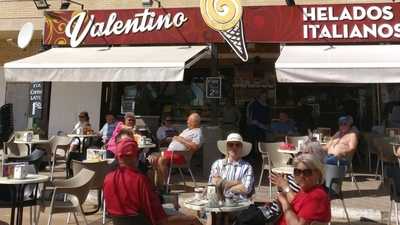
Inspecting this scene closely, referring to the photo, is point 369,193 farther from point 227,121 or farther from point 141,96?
point 141,96

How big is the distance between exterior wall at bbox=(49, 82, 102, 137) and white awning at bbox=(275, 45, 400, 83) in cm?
650

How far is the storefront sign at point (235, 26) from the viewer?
10.9 m

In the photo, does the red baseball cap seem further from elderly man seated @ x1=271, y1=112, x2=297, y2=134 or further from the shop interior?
the shop interior

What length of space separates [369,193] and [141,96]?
25.1 feet

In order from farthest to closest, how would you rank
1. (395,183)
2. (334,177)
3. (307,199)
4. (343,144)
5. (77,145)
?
(77,145)
(343,144)
(334,177)
(395,183)
(307,199)

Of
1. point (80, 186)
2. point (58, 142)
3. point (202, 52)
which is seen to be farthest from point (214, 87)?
point (80, 186)

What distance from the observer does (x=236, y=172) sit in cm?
606

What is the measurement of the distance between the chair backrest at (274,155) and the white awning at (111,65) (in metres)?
1.98

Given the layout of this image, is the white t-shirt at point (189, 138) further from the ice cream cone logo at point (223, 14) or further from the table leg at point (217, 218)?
the table leg at point (217, 218)

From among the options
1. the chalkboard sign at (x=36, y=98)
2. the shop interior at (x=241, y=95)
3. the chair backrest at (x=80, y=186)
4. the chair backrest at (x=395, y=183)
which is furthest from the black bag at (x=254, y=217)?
the chalkboard sign at (x=36, y=98)

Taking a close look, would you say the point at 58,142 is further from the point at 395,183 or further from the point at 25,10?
the point at 395,183

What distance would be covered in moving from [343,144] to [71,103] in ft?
27.2

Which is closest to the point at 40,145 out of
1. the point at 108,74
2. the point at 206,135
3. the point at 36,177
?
the point at 108,74

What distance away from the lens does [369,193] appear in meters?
9.07
